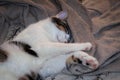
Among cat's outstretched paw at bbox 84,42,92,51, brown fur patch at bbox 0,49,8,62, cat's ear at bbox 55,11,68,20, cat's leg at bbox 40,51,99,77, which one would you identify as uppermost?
cat's ear at bbox 55,11,68,20

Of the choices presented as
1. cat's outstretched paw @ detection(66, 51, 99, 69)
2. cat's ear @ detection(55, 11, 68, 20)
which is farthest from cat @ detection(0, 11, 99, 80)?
cat's ear @ detection(55, 11, 68, 20)

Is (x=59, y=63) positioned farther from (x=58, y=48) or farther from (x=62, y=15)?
(x=62, y=15)

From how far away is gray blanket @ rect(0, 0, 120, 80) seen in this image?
139 cm

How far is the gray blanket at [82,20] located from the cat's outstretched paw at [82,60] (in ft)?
0.12

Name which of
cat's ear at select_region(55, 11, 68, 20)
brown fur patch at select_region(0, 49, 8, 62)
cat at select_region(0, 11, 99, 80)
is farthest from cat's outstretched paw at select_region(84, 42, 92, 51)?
brown fur patch at select_region(0, 49, 8, 62)

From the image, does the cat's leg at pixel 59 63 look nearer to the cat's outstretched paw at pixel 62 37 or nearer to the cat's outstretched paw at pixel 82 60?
the cat's outstretched paw at pixel 82 60

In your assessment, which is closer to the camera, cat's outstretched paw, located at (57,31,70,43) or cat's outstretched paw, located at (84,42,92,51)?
cat's outstretched paw, located at (84,42,92,51)

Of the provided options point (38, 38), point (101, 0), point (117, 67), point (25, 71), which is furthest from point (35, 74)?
point (101, 0)

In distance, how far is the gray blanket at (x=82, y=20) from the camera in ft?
4.55

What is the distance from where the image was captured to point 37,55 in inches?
55.3

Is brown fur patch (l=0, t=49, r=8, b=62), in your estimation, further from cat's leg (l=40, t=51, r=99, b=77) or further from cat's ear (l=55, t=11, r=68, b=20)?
cat's ear (l=55, t=11, r=68, b=20)

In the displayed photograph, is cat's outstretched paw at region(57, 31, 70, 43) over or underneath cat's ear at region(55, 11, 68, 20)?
underneath

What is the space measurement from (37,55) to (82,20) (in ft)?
1.53

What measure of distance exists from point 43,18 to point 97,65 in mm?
636
